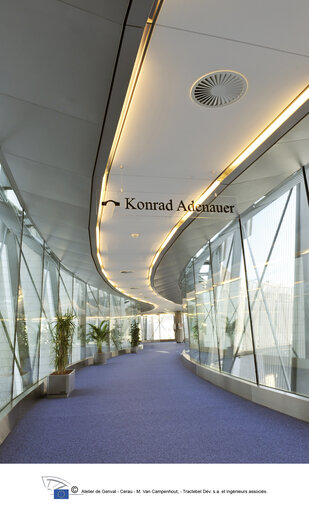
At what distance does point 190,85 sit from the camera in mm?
3018

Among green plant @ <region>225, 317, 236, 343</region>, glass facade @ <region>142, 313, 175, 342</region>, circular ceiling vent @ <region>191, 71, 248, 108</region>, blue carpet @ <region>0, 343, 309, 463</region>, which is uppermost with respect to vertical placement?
circular ceiling vent @ <region>191, 71, 248, 108</region>

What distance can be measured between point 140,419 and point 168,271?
23.4ft

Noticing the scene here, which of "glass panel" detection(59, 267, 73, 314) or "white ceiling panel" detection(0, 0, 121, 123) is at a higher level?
"white ceiling panel" detection(0, 0, 121, 123)

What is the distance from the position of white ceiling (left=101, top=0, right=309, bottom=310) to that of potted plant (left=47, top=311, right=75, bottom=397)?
4.12 meters

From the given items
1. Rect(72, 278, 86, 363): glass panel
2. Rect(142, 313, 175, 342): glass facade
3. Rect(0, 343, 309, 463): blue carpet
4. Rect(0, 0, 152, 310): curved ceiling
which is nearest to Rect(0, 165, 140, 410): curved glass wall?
Rect(72, 278, 86, 363): glass panel

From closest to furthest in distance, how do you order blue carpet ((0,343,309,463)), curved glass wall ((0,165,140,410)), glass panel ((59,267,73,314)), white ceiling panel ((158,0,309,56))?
white ceiling panel ((158,0,309,56))
blue carpet ((0,343,309,463))
curved glass wall ((0,165,140,410))
glass panel ((59,267,73,314))

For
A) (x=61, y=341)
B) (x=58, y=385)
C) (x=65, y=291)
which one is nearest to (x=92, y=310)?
(x=65, y=291)

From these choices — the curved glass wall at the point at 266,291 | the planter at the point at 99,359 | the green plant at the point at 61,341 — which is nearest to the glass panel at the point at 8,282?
the green plant at the point at 61,341

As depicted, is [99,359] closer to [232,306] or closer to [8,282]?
[232,306]

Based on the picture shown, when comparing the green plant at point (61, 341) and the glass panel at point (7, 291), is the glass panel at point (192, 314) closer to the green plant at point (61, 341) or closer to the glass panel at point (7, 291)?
the green plant at point (61, 341)

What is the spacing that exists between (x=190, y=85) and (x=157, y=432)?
389 cm

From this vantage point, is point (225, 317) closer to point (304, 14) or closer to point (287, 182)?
point (287, 182)

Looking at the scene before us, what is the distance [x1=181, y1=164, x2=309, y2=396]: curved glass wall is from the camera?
466 cm

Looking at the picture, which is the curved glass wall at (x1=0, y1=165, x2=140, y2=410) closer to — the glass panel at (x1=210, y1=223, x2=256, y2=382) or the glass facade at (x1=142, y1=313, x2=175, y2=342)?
the glass panel at (x1=210, y1=223, x2=256, y2=382)
